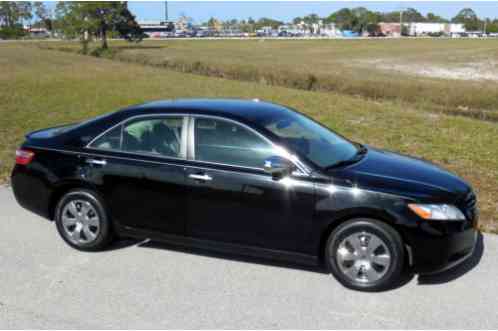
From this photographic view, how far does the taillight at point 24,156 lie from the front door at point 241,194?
1807mm

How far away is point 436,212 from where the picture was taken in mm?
4621

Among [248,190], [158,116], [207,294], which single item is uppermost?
[158,116]

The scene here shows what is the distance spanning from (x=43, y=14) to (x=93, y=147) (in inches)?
7703

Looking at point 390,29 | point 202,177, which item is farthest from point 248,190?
point 390,29

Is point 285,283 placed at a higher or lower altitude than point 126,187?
lower

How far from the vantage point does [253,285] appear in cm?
483

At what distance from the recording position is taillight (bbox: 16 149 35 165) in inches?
231

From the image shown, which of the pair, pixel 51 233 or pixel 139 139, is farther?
pixel 51 233

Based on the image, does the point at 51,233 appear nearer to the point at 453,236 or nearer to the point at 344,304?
the point at 344,304

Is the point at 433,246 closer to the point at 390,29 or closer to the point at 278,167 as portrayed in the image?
the point at 278,167

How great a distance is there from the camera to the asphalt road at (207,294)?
4.23 m

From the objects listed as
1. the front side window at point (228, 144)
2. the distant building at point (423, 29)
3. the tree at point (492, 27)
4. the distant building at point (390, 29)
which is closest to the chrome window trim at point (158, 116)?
the front side window at point (228, 144)

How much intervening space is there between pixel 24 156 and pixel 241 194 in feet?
7.92

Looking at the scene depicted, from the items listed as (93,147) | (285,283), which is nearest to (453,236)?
(285,283)
